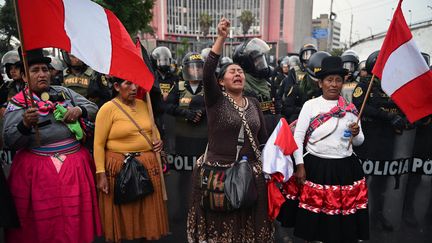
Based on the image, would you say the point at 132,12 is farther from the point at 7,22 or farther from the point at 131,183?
the point at 131,183

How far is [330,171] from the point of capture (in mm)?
2939

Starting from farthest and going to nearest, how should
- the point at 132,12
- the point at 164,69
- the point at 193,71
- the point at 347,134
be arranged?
the point at 132,12, the point at 164,69, the point at 193,71, the point at 347,134

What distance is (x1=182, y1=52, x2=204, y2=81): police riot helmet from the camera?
5074 millimetres

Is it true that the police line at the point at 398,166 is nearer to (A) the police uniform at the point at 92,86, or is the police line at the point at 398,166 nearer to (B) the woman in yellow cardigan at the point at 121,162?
(B) the woman in yellow cardigan at the point at 121,162

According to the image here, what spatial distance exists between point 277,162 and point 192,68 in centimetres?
278

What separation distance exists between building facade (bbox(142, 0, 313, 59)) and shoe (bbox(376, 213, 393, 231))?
226ft

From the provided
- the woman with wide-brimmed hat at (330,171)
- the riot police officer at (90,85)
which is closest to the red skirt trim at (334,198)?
the woman with wide-brimmed hat at (330,171)

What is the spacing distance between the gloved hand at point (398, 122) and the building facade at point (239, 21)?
225 ft

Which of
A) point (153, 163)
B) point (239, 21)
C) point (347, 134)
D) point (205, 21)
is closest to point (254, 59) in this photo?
point (347, 134)

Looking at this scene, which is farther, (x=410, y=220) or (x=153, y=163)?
(x=410, y=220)

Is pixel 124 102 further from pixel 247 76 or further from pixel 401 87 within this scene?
pixel 401 87

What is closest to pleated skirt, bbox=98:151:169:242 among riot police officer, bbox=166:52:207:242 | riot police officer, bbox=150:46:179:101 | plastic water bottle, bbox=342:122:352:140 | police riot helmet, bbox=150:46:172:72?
riot police officer, bbox=166:52:207:242

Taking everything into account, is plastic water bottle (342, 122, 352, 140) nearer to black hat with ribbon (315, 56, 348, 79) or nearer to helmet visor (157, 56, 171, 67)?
black hat with ribbon (315, 56, 348, 79)

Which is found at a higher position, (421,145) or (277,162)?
(277,162)
